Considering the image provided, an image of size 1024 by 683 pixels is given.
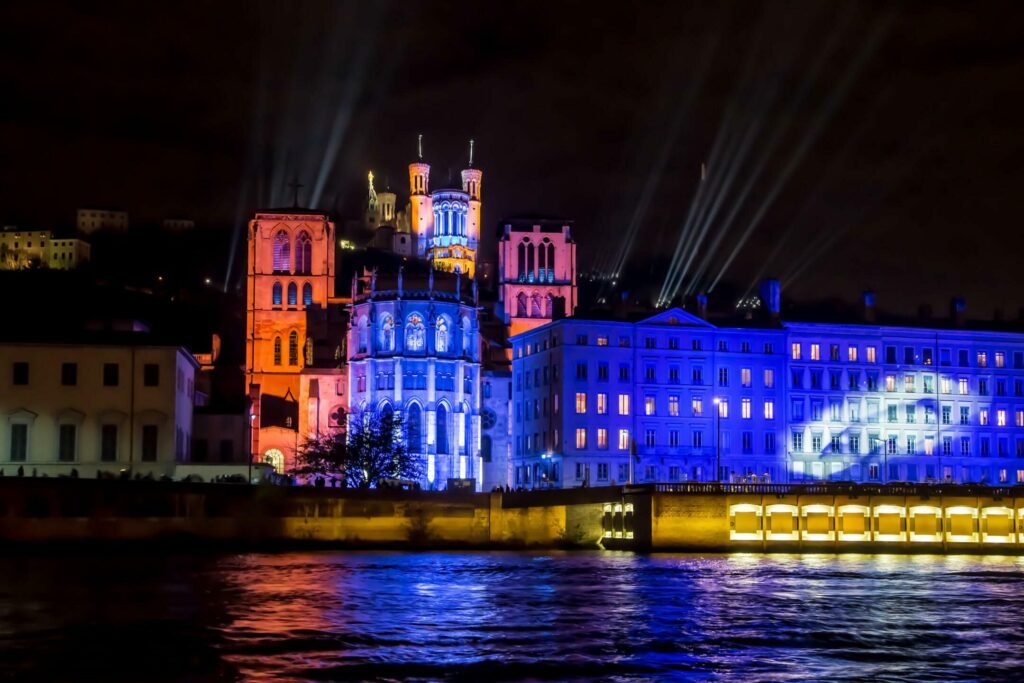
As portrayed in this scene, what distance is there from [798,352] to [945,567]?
38163mm

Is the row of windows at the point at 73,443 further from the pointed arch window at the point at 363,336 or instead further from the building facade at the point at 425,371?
the pointed arch window at the point at 363,336

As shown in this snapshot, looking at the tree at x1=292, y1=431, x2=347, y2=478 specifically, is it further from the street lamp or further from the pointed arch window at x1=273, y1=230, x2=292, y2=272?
the pointed arch window at x1=273, y1=230, x2=292, y2=272

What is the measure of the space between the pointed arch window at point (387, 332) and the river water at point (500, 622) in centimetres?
5072

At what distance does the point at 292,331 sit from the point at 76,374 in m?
49.6

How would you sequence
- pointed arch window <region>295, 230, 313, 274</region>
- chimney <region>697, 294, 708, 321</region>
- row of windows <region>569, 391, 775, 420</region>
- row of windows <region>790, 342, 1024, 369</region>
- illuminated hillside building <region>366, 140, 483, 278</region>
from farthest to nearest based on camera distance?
1. illuminated hillside building <region>366, 140, 483, 278</region>
2. pointed arch window <region>295, 230, 313, 274</region>
3. row of windows <region>790, 342, 1024, 369</region>
4. chimney <region>697, 294, 708, 321</region>
5. row of windows <region>569, 391, 775, 420</region>

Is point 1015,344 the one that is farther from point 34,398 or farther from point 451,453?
point 34,398

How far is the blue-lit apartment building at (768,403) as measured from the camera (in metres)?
110

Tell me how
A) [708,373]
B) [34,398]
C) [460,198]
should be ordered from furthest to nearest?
[460,198]
[708,373]
[34,398]

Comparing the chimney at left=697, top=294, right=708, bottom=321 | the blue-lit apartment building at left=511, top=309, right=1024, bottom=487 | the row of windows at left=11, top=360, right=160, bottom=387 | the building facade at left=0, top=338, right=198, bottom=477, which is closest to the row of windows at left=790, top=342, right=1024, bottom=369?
the blue-lit apartment building at left=511, top=309, right=1024, bottom=487

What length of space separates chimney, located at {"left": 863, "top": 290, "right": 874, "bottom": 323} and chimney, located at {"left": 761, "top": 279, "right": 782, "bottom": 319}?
6596mm

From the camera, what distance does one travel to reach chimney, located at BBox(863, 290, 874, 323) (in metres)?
116

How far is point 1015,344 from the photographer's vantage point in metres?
118

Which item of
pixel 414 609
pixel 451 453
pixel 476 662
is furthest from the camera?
pixel 451 453

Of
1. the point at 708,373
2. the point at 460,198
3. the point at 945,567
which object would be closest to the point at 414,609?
the point at 945,567
